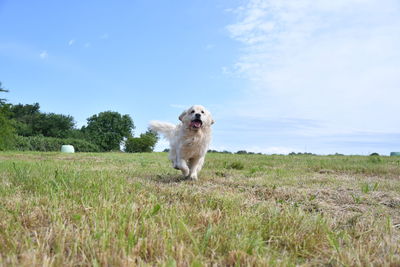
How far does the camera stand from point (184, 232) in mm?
2293

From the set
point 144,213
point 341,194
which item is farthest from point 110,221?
point 341,194

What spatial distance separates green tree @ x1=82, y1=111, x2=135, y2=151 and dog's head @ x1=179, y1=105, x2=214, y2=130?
44.6 meters

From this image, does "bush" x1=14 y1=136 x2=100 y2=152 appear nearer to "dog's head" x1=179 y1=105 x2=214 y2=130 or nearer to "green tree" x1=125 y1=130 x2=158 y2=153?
"green tree" x1=125 y1=130 x2=158 y2=153

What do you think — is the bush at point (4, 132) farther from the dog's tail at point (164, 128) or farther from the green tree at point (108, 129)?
the green tree at point (108, 129)

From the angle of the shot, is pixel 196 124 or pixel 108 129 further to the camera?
pixel 108 129

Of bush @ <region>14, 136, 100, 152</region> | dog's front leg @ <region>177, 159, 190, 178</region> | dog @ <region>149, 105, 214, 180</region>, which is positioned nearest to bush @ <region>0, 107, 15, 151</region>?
bush @ <region>14, 136, 100, 152</region>

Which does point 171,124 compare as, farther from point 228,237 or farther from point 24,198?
point 228,237

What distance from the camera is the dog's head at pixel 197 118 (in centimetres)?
606

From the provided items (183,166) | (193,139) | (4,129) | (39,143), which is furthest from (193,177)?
(39,143)

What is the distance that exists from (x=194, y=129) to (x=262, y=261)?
4372mm

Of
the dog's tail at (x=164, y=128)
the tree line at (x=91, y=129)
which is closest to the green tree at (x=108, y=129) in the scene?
the tree line at (x=91, y=129)

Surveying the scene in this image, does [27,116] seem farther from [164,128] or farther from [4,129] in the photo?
[164,128]

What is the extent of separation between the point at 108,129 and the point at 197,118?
152 feet

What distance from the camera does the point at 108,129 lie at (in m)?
50.3
